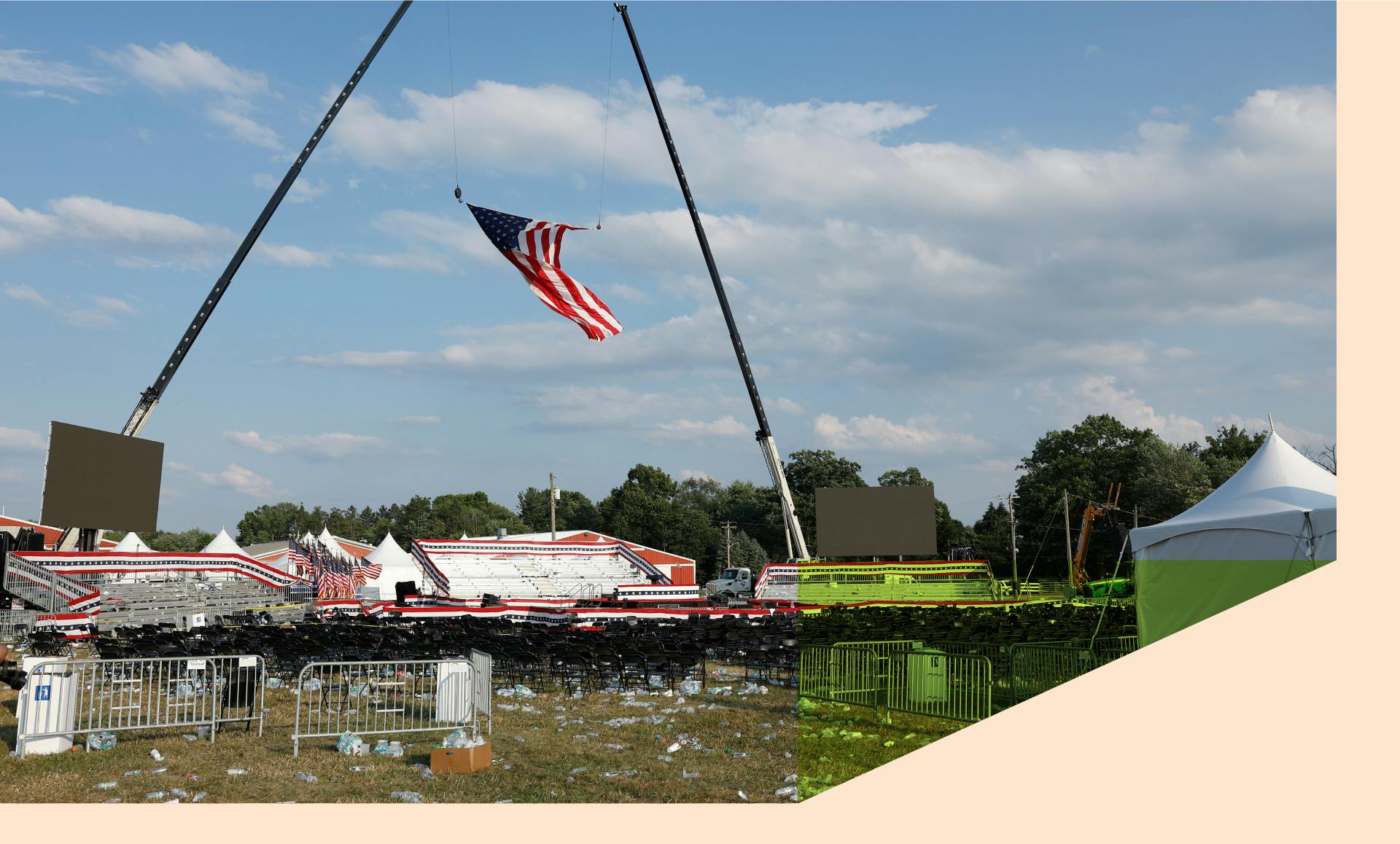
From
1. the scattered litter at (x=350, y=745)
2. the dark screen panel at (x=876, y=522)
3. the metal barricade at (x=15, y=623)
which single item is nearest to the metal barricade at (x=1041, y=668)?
the dark screen panel at (x=876, y=522)

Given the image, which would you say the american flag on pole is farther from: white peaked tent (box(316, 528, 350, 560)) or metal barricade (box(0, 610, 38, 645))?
metal barricade (box(0, 610, 38, 645))

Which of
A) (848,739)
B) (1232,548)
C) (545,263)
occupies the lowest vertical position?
(848,739)

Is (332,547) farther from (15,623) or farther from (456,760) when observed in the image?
(456,760)

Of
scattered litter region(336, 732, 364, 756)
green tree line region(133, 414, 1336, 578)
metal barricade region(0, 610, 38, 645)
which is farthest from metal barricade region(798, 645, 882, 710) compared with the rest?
green tree line region(133, 414, 1336, 578)

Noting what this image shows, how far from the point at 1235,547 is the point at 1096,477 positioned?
5595 centimetres

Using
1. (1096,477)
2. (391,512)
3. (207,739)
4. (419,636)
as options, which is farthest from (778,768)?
(391,512)

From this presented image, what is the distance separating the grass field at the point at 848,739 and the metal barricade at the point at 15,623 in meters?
17.7

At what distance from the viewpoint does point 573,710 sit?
498 inches

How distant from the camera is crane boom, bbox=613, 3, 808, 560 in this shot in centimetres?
2795

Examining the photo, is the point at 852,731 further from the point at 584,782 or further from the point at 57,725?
the point at 57,725

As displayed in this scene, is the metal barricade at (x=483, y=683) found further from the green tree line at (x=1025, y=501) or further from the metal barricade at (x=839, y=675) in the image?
the green tree line at (x=1025, y=501)

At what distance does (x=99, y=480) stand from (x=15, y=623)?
36.8 ft

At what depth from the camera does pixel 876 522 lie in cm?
1016

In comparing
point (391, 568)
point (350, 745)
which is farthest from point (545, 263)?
point (391, 568)
